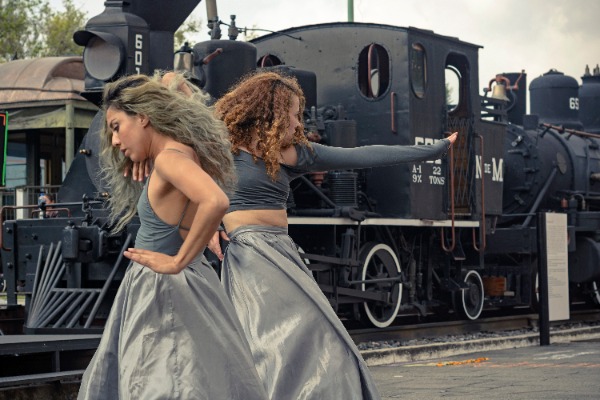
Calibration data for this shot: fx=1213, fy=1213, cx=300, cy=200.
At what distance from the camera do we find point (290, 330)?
523 centimetres

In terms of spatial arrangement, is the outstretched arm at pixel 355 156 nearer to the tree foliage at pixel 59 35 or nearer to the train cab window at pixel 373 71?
the train cab window at pixel 373 71

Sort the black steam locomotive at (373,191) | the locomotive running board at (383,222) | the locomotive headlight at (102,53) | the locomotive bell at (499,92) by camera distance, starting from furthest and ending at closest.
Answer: the locomotive bell at (499,92)
the locomotive running board at (383,222)
the black steam locomotive at (373,191)
the locomotive headlight at (102,53)

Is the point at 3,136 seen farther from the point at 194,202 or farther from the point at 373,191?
the point at 373,191

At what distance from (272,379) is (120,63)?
6.09 meters

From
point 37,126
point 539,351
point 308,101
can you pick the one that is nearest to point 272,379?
point 539,351

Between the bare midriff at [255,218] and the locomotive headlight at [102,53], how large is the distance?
221 inches

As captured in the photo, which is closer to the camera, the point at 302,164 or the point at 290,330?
the point at 290,330

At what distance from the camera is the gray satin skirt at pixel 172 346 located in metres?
3.91

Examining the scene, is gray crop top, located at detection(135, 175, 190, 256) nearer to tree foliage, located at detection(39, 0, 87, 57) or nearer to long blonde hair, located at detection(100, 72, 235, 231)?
long blonde hair, located at detection(100, 72, 235, 231)

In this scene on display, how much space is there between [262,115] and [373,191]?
8997 millimetres

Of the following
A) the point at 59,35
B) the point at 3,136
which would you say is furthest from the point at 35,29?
the point at 3,136

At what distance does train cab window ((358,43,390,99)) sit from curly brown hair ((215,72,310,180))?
8.90 m

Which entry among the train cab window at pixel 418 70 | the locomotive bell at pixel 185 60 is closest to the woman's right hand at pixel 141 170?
the locomotive bell at pixel 185 60

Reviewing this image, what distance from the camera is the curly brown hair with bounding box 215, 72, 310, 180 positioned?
536 cm
